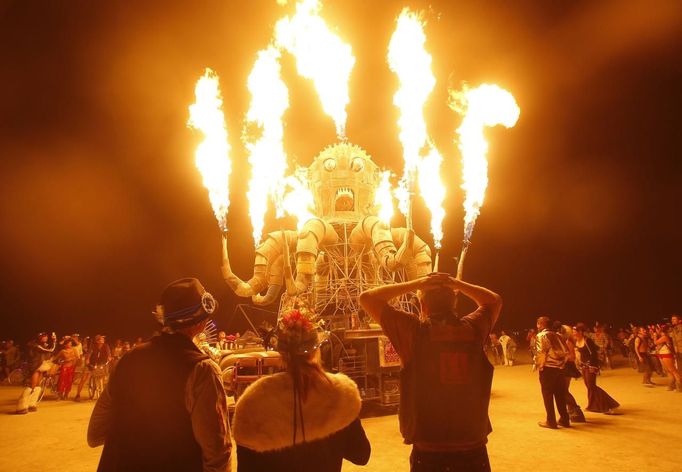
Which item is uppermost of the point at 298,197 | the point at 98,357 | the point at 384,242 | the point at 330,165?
the point at 330,165

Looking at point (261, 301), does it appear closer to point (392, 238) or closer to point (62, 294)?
point (392, 238)

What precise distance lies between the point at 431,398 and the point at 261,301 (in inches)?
557

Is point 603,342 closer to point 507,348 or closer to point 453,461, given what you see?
point 507,348

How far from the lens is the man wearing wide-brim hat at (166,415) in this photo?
2553mm

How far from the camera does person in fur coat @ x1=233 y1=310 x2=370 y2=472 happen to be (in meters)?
2.57

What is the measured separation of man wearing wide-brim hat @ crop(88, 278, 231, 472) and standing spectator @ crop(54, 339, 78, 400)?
53.0ft

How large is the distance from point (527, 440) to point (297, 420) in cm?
718

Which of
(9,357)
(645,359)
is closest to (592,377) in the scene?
(645,359)

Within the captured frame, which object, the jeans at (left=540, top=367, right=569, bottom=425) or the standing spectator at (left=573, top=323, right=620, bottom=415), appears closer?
the jeans at (left=540, top=367, right=569, bottom=425)

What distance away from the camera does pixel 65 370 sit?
52.2 feet

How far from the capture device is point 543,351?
9.01 metres

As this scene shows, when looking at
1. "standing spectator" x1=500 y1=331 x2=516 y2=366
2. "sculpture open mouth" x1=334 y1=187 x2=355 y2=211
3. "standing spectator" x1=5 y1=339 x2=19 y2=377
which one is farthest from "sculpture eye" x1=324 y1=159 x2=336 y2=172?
"standing spectator" x1=5 y1=339 x2=19 y2=377

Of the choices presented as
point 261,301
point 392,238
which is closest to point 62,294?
point 261,301

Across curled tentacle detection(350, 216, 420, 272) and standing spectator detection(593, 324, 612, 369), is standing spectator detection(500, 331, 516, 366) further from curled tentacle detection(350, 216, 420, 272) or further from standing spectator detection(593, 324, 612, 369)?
curled tentacle detection(350, 216, 420, 272)
